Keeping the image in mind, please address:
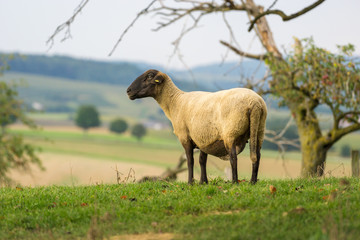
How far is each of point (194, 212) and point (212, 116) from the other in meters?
2.44

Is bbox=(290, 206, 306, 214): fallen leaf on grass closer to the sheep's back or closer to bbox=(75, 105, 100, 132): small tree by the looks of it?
the sheep's back

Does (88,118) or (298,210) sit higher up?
(298,210)

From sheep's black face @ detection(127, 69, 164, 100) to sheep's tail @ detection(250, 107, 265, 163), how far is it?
2.58 meters

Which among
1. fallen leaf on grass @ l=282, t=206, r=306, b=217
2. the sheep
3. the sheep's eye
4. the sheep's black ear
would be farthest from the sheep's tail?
the sheep's eye

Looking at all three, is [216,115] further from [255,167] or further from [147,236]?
[147,236]

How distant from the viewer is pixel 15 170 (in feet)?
71.7

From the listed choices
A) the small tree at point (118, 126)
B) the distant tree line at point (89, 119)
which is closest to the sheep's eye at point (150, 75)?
the distant tree line at point (89, 119)

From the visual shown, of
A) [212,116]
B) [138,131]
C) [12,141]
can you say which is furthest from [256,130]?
[138,131]

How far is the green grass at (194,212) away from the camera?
6.80m

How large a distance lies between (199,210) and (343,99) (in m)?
10.5

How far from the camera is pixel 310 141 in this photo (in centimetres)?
1817

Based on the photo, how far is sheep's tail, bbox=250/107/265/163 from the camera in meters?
9.05

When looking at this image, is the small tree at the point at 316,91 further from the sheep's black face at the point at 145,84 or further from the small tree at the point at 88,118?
the small tree at the point at 88,118

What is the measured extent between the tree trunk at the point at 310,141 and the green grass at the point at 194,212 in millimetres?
8127
